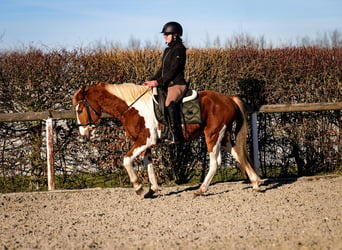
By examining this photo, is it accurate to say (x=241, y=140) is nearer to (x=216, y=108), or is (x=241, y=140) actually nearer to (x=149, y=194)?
(x=216, y=108)

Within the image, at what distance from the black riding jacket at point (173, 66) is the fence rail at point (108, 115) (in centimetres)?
151

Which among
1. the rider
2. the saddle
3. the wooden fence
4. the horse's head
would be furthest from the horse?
the wooden fence

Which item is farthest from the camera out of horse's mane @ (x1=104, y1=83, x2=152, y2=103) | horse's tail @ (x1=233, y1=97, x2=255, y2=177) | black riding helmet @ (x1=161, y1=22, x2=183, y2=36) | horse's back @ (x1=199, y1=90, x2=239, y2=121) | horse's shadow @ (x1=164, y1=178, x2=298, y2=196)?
horse's shadow @ (x1=164, y1=178, x2=298, y2=196)

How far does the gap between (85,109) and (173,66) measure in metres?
1.54

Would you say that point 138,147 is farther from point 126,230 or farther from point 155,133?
point 126,230

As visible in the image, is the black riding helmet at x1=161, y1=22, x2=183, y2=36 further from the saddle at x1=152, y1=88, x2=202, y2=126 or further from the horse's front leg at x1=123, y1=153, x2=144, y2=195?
the horse's front leg at x1=123, y1=153, x2=144, y2=195

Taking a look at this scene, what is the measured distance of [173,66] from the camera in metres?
7.63

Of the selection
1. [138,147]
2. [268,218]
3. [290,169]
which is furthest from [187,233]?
[290,169]

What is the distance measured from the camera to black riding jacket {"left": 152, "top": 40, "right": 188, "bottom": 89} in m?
7.62

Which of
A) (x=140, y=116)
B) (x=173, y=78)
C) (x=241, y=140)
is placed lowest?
(x=241, y=140)

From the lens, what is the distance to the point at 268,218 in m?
6.11

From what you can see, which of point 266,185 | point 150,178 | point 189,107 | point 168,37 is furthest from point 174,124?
point 266,185

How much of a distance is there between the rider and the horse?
0.24 m

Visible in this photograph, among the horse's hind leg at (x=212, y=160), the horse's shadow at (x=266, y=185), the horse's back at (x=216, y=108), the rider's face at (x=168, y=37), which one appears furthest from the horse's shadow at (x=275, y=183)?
the rider's face at (x=168, y=37)
